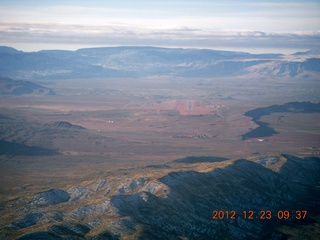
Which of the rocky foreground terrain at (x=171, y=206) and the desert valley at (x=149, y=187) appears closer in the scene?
the rocky foreground terrain at (x=171, y=206)

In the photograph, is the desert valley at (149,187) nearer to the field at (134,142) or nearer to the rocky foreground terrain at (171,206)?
the rocky foreground terrain at (171,206)

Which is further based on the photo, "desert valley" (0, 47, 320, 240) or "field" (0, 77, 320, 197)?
"field" (0, 77, 320, 197)

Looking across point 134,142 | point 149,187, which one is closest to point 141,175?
point 149,187

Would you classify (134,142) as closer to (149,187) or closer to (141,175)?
(141,175)

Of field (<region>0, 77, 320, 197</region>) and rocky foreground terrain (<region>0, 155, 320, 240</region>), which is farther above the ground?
rocky foreground terrain (<region>0, 155, 320, 240</region>)

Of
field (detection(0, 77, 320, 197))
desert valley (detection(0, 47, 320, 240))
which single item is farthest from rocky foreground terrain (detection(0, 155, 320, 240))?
field (detection(0, 77, 320, 197))

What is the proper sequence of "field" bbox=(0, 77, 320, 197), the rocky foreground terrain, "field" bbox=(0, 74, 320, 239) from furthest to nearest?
1. "field" bbox=(0, 77, 320, 197)
2. "field" bbox=(0, 74, 320, 239)
3. the rocky foreground terrain

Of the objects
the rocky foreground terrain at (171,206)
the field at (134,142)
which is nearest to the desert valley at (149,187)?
the rocky foreground terrain at (171,206)

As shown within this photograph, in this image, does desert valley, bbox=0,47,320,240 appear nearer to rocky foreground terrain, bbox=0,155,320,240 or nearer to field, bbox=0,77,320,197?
rocky foreground terrain, bbox=0,155,320,240

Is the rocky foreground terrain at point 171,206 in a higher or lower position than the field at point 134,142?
higher

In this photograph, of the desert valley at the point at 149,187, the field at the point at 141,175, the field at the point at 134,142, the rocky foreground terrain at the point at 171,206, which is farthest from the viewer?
the field at the point at 134,142
